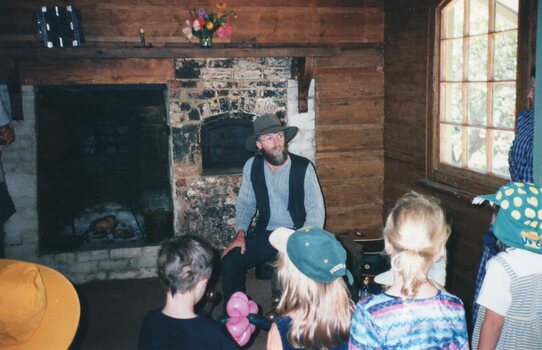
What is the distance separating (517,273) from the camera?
2.17 m

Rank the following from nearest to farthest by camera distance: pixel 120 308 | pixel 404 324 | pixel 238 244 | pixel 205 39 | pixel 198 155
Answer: pixel 404 324, pixel 238 244, pixel 120 308, pixel 205 39, pixel 198 155

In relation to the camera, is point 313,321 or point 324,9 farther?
point 324,9

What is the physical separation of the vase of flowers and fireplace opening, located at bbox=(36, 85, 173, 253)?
767mm

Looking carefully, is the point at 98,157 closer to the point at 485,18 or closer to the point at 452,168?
the point at 452,168

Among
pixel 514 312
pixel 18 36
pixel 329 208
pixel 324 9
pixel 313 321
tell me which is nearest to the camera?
pixel 313 321

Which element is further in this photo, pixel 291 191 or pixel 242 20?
pixel 242 20

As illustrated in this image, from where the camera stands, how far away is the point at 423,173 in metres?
5.12

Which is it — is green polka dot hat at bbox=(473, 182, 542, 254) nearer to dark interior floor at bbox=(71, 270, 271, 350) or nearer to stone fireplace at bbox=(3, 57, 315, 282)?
dark interior floor at bbox=(71, 270, 271, 350)

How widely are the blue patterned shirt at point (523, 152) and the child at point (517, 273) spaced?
99 cm

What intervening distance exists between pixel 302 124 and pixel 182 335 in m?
3.95

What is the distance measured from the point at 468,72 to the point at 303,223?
2074mm

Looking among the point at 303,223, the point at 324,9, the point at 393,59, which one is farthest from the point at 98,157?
the point at 393,59

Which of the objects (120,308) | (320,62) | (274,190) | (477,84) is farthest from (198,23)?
(120,308)

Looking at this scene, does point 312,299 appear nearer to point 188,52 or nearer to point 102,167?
point 188,52
